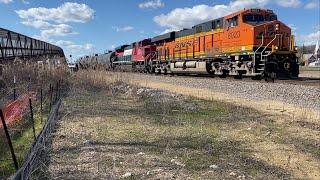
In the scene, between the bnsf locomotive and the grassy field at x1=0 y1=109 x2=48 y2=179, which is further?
the bnsf locomotive

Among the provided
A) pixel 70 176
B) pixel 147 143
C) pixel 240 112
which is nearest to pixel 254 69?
pixel 240 112

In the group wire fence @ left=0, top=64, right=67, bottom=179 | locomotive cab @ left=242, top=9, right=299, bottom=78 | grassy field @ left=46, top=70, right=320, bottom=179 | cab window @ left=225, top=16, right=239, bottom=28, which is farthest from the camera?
cab window @ left=225, top=16, right=239, bottom=28

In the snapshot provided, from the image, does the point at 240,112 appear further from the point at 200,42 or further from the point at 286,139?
the point at 200,42

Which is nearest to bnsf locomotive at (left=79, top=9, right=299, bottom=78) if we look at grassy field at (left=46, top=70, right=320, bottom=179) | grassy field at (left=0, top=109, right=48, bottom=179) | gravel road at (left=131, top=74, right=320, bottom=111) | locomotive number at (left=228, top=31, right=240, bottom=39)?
locomotive number at (left=228, top=31, right=240, bottom=39)

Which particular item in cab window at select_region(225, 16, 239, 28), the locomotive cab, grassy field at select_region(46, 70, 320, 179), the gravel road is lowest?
grassy field at select_region(46, 70, 320, 179)

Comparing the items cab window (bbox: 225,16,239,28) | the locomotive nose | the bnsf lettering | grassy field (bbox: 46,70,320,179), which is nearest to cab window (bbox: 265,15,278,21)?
the locomotive nose

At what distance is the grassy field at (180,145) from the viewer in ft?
19.8

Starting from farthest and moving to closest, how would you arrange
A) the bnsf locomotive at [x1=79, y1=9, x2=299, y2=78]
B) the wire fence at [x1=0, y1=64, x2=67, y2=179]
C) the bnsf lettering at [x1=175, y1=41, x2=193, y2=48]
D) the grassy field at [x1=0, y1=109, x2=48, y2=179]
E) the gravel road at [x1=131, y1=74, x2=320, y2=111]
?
the bnsf lettering at [x1=175, y1=41, x2=193, y2=48] → the bnsf locomotive at [x1=79, y1=9, x2=299, y2=78] → the gravel road at [x1=131, y1=74, x2=320, y2=111] → the grassy field at [x1=0, y1=109, x2=48, y2=179] → the wire fence at [x1=0, y1=64, x2=67, y2=179]

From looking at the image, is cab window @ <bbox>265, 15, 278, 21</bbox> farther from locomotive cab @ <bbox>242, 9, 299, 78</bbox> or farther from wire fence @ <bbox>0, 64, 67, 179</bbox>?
wire fence @ <bbox>0, 64, 67, 179</bbox>

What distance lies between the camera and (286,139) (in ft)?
27.7

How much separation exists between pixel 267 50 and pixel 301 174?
1673 centimetres

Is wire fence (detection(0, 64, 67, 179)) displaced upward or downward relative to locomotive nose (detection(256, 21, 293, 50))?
downward

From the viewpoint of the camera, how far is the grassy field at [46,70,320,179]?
604cm

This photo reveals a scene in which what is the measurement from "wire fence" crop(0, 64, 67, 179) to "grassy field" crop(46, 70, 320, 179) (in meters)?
0.37
